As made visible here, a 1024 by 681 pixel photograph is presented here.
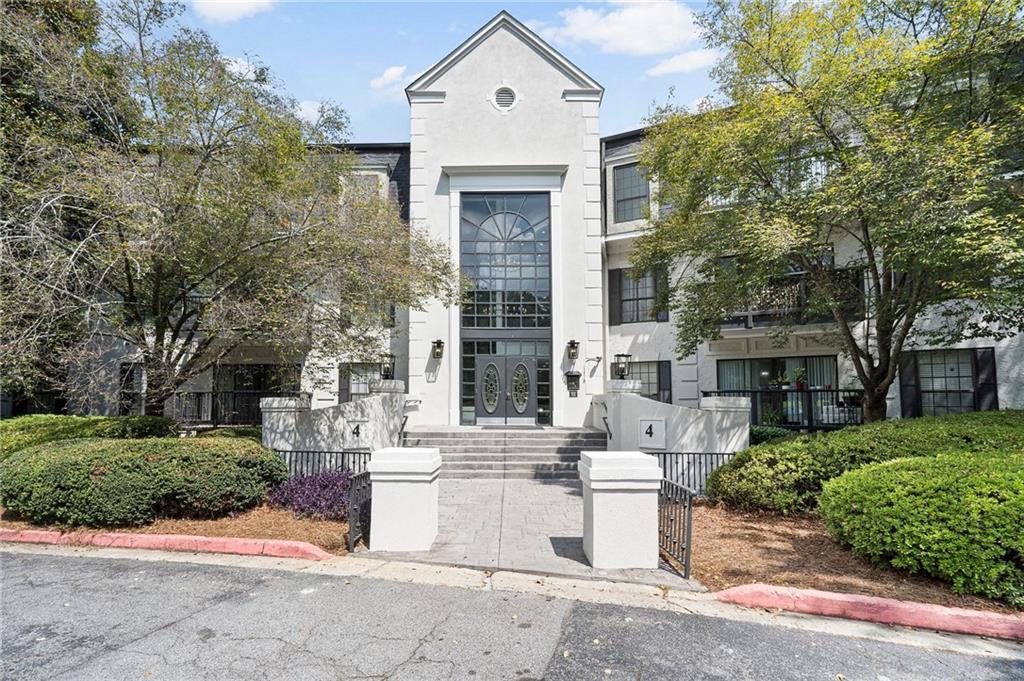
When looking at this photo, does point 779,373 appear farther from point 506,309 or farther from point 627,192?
point 506,309

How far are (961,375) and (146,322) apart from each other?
64.1 ft

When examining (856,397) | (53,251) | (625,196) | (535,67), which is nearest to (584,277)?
(625,196)

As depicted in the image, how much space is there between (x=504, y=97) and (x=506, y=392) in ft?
29.6

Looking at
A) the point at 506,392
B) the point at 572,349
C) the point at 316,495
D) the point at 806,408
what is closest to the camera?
the point at 316,495

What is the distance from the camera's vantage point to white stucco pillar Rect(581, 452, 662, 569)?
5980 millimetres

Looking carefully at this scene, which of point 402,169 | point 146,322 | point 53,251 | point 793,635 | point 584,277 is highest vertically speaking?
point 402,169

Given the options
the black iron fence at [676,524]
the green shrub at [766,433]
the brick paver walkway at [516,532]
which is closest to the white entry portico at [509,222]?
the green shrub at [766,433]

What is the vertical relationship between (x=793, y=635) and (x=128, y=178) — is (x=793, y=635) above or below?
below

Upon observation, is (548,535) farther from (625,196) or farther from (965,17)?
(625,196)

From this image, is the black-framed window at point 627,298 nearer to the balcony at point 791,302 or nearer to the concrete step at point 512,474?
the balcony at point 791,302

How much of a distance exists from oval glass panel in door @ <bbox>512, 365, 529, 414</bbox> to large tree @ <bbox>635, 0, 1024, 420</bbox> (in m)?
5.31

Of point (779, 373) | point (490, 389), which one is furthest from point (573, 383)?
point (779, 373)

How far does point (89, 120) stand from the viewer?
9.54 metres

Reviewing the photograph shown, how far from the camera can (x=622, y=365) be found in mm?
18234
